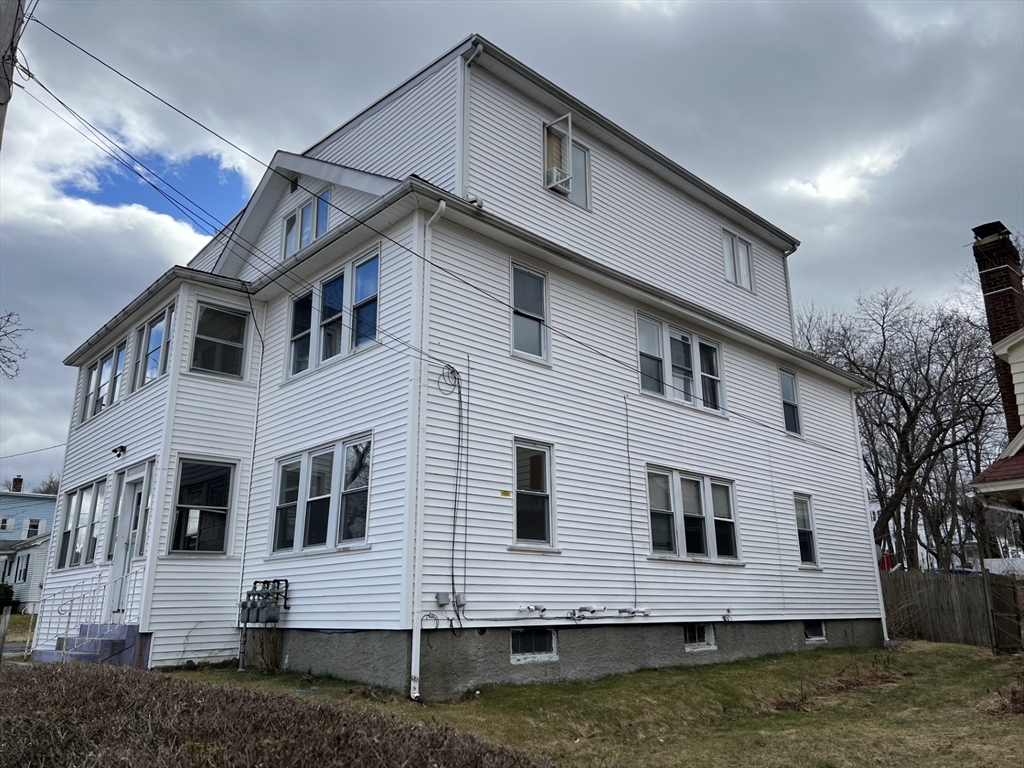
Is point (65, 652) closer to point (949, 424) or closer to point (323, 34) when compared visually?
point (323, 34)

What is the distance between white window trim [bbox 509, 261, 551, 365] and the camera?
40.9 ft

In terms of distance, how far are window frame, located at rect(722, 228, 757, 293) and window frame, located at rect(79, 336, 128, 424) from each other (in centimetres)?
1262

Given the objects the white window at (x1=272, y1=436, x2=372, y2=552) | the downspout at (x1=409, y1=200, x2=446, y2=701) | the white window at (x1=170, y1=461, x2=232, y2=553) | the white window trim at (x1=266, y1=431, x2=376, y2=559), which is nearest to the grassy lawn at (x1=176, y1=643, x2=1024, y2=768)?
the downspout at (x1=409, y1=200, x2=446, y2=701)

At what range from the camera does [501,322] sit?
1238cm

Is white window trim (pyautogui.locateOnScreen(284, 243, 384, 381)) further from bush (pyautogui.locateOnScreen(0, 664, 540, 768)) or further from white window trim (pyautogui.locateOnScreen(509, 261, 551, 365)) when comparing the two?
bush (pyautogui.locateOnScreen(0, 664, 540, 768))

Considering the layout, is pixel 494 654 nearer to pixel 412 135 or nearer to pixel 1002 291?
pixel 412 135

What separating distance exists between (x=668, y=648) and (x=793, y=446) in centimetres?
628

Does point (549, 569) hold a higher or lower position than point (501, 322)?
lower

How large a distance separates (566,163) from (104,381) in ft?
34.8

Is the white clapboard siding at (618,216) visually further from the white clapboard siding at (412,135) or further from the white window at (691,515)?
the white window at (691,515)

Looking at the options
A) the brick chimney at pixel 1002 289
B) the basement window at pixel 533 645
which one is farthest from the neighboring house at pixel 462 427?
the brick chimney at pixel 1002 289

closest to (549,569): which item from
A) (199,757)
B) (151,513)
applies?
(151,513)

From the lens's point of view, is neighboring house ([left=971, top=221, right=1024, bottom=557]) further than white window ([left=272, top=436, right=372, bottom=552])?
Yes

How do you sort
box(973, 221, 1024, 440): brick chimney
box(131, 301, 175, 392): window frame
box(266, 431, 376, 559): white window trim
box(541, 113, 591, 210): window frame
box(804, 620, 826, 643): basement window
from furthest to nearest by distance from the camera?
box(804, 620, 826, 643): basement window → box(973, 221, 1024, 440): brick chimney → box(131, 301, 175, 392): window frame → box(541, 113, 591, 210): window frame → box(266, 431, 376, 559): white window trim
